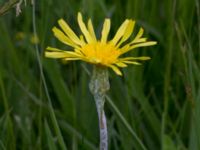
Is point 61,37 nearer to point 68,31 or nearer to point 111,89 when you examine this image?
point 68,31

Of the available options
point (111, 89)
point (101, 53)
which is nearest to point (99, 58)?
point (101, 53)

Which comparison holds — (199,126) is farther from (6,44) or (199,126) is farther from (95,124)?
(6,44)

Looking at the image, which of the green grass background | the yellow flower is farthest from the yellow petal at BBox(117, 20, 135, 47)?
the green grass background

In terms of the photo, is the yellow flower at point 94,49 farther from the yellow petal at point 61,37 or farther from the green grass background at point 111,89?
the green grass background at point 111,89

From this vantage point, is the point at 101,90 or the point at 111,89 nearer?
the point at 101,90

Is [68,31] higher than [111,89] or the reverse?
higher

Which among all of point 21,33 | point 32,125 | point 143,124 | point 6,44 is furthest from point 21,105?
point 21,33

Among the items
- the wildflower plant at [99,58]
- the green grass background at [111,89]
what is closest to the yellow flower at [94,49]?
the wildflower plant at [99,58]
